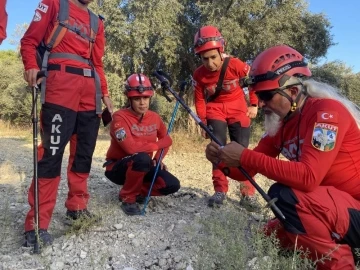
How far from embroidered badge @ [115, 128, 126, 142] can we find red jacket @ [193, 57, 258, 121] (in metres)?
1.20

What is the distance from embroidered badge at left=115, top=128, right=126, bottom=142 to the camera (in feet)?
15.1

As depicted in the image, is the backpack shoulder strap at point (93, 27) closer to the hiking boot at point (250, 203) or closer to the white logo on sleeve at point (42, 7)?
the white logo on sleeve at point (42, 7)

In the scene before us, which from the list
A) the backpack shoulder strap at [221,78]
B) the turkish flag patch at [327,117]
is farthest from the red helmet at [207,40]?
the turkish flag patch at [327,117]

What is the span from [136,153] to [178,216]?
80 centimetres

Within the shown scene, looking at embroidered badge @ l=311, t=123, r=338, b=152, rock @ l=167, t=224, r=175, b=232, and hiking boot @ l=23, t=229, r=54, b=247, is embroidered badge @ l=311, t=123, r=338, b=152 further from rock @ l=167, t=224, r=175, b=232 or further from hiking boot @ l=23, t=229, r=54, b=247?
hiking boot @ l=23, t=229, r=54, b=247

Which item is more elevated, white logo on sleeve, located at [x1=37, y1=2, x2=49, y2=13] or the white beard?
white logo on sleeve, located at [x1=37, y1=2, x2=49, y2=13]

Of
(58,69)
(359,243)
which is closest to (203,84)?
(58,69)

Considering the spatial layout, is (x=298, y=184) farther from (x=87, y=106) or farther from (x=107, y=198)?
(x=107, y=198)

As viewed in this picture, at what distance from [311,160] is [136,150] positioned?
224 cm

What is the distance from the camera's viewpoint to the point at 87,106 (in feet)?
13.3

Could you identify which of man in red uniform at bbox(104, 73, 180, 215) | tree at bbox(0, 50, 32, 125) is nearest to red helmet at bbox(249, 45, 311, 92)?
man in red uniform at bbox(104, 73, 180, 215)

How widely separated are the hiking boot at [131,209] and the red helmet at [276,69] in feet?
6.69

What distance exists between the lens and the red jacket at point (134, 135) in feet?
15.1

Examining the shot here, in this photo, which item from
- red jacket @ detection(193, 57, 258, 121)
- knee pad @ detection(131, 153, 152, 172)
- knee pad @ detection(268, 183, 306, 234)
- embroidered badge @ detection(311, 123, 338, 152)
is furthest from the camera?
red jacket @ detection(193, 57, 258, 121)
